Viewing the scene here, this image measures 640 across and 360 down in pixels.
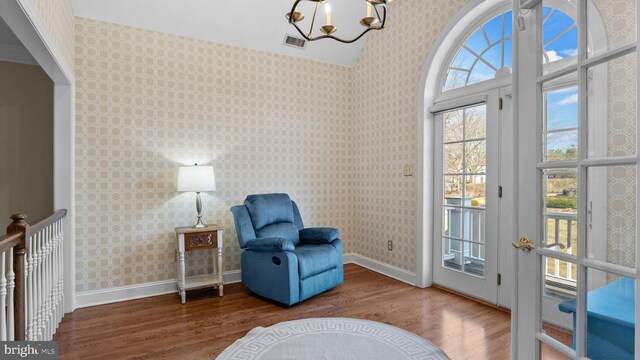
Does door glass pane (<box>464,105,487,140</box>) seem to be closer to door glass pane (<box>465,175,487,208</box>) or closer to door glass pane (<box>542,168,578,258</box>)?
door glass pane (<box>465,175,487,208</box>)

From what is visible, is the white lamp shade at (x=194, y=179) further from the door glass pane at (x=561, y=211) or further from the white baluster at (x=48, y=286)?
the door glass pane at (x=561, y=211)

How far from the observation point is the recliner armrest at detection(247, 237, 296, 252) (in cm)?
312

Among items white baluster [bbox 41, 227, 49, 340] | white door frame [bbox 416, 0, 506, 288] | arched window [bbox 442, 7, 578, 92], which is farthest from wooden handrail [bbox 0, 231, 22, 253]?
arched window [bbox 442, 7, 578, 92]

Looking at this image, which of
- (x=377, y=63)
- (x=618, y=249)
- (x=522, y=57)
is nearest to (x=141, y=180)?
(x=377, y=63)

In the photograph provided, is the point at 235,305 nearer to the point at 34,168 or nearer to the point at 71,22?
the point at 34,168

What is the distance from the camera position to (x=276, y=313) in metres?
3.00

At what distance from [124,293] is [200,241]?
95 centimetres

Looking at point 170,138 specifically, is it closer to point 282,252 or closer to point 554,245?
point 282,252

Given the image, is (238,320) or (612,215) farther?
(238,320)

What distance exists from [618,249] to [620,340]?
11.7 inches

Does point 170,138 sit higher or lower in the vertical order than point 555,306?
higher

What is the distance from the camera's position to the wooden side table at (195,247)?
3.27m

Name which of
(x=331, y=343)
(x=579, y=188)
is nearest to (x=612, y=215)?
(x=579, y=188)

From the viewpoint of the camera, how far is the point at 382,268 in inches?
165
